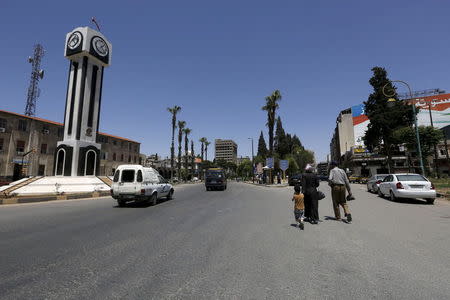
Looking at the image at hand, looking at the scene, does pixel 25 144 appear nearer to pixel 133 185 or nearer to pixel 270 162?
pixel 133 185

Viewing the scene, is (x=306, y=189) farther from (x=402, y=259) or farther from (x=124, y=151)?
(x=124, y=151)

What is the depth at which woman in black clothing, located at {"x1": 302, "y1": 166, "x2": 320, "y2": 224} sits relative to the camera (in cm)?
691

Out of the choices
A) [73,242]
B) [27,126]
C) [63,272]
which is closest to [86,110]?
[27,126]

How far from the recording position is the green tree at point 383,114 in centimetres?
3750

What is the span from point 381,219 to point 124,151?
188ft

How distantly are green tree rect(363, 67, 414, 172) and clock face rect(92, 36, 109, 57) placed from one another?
4134 cm

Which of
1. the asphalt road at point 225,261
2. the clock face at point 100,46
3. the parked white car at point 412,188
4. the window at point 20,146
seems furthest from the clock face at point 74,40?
the parked white car at point 412,188

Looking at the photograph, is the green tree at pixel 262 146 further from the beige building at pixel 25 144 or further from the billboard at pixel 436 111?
the beige building at pixel 25 144

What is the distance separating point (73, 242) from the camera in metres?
4.96

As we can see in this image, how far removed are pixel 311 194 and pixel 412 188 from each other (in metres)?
8.25

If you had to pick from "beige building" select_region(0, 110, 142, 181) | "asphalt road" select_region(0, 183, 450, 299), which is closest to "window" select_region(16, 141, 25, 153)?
"beige building" select_region(0, 110, 142, 181)

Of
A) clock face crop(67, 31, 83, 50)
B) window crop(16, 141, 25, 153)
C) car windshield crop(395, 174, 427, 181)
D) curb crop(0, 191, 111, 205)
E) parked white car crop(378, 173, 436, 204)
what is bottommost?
curb crop(0, 191, 111, 205)

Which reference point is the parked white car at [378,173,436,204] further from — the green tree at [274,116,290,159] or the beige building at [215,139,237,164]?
the beige building at [215,139,237,164]

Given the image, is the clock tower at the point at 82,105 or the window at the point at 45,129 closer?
the clock tower at the point at 82,105
